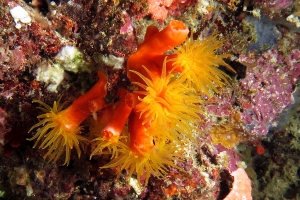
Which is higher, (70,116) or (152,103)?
(152,103)

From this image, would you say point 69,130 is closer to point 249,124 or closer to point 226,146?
point 226,146

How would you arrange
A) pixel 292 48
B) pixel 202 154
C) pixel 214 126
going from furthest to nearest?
1. pixel 292 48
2. pixel 214 126
3. pixel 202 154

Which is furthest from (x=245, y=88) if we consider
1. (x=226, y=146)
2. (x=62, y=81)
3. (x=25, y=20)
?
(x=25, y=20)

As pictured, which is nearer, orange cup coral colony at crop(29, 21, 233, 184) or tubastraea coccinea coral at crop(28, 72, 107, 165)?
orange cup coral colony at crop(29, 21, 233, 184)

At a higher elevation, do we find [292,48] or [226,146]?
[292,48]

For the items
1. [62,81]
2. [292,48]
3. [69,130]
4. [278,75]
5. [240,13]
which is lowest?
[69,130]

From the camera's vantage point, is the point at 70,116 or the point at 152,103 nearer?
the point at 152,103

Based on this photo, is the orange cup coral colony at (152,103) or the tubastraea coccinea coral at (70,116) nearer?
the orange cup coral colony at (152,103)

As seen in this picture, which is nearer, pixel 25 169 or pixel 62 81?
pixel 62 81
